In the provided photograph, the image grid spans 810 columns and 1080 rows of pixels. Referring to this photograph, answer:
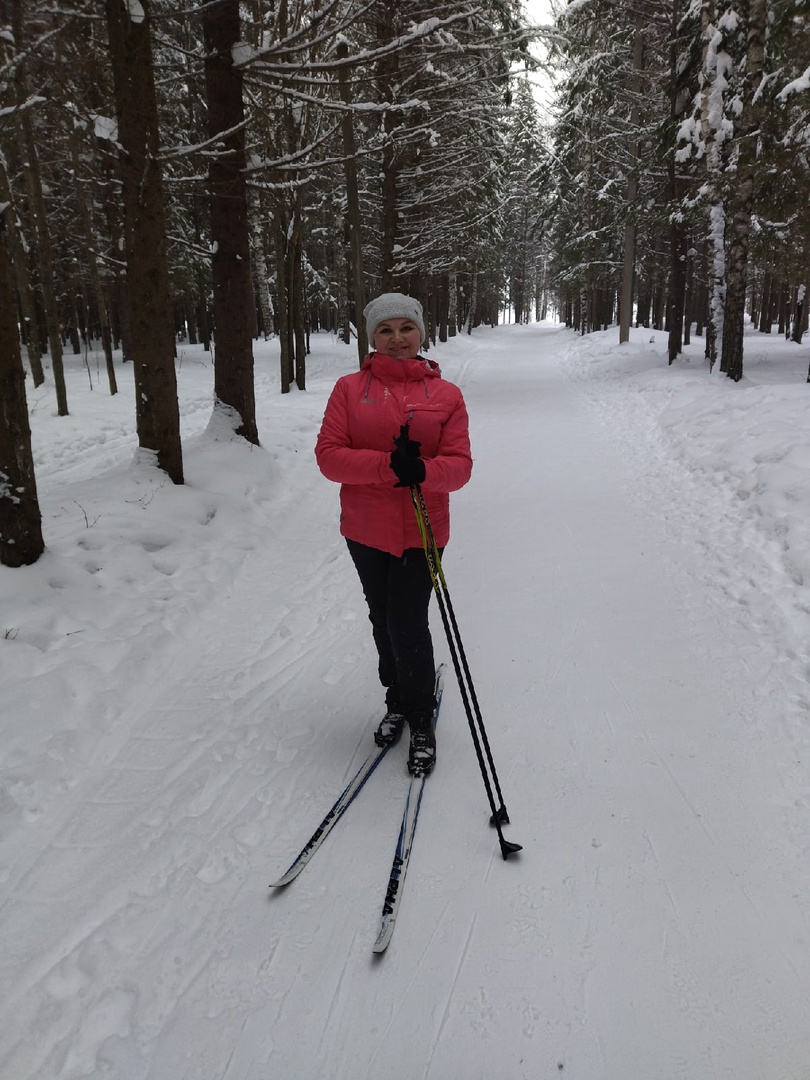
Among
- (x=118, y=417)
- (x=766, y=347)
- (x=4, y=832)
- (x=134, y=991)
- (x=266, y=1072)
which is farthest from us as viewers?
(x=766, y=347)

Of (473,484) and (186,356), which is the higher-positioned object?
(186,356)

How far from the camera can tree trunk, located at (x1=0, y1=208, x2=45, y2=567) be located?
4188 mm

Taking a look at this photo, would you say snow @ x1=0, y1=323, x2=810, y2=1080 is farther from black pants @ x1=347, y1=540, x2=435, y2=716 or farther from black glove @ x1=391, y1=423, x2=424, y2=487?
black glove @ x1=391, y1=423, x2=424, y2=487

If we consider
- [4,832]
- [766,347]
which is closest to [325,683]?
Answer: [4,832]

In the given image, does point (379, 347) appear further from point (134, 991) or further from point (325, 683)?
point (134, 991)

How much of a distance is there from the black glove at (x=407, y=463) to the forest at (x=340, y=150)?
2.93m

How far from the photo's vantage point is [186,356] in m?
26.5

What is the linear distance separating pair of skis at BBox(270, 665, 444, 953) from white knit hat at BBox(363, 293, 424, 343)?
2246 millimetres

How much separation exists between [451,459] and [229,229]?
609 centimetres

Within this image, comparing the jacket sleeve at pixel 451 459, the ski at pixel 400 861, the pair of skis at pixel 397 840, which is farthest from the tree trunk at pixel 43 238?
the ski at pixel 400 861

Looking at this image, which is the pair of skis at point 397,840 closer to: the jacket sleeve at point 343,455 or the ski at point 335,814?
the ski at point 335,814

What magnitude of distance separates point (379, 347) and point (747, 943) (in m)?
2.96

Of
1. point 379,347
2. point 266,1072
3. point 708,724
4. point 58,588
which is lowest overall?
point 266,1072

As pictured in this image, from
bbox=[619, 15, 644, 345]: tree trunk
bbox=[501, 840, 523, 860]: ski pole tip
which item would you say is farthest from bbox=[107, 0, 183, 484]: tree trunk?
bbox=[619, 15, 644, 345]: tree trunk
